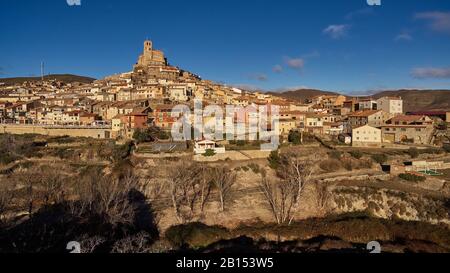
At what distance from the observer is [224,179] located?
83.1ft

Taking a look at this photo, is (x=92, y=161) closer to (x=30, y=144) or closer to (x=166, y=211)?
(x=30, y=144)

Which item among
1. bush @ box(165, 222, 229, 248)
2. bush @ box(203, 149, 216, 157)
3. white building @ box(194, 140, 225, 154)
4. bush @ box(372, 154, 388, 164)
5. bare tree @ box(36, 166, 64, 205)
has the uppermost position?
white building @ box(194, 140, 225, 154)

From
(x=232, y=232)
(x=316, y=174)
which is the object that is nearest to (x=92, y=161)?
(x=232, y=232)

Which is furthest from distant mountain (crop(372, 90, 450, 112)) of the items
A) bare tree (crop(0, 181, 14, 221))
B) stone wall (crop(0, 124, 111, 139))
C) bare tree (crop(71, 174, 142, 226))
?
Result: bare tree (crop(0, 181, 14, 221))

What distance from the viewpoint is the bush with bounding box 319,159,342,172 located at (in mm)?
28531

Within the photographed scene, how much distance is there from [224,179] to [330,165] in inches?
371

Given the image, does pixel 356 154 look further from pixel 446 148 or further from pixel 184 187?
pixel 184 187

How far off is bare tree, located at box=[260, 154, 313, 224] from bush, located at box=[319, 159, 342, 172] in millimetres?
1206

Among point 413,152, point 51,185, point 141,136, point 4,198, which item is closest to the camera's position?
point 4,198

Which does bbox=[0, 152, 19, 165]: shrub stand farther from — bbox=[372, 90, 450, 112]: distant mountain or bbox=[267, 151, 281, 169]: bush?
bbox=[372, 90, 450, 112]: distant mountain

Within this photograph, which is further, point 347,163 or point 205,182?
point 347,163

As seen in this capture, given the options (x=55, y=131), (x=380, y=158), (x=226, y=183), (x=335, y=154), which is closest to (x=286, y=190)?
(x=226, y=183)

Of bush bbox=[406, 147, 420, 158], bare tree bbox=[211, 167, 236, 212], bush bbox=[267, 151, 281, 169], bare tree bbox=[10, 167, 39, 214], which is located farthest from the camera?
bush bbox=[406, 147, 420, 158]
